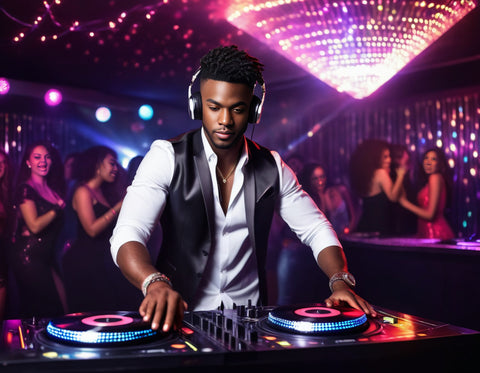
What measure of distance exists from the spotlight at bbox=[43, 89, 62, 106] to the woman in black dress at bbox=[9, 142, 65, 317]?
0.98 meters

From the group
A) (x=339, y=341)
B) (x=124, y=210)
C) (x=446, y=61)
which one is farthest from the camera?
(x=446, y=61)

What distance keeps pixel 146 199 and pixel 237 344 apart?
2.42 ft

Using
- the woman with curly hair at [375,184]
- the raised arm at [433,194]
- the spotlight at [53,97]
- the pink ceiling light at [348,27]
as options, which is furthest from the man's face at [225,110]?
the spotlight at [53,97]

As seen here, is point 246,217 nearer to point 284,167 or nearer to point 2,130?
point 284,167

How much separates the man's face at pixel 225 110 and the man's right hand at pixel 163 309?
2.04 feet

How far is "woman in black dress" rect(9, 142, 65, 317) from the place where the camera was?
189 inches

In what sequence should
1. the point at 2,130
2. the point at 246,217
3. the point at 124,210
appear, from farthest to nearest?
the point at 2,130
the point at 246,217
the point at 124,210

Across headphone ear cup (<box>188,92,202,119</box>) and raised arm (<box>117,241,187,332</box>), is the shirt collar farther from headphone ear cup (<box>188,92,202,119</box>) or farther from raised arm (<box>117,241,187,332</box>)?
raised arm (<box>117,241,187,332</box>)

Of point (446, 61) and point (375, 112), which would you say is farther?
point (375, 112)

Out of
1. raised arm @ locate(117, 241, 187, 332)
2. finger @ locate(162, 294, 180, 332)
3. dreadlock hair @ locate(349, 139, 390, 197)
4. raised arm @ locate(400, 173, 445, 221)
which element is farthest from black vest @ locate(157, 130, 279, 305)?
dreadlock hair @ locate(349, 139, 390, 197)

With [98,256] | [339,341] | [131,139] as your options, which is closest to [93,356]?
[339,341]

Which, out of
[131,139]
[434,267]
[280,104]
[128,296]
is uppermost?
[280,104]

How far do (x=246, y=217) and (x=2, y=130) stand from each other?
4530 millimetres

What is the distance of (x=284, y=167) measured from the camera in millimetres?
1996
